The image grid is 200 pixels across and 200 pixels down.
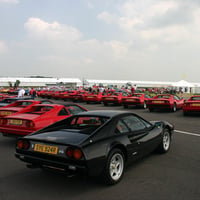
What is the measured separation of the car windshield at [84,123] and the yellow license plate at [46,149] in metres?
0.67

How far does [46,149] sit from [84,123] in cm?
120

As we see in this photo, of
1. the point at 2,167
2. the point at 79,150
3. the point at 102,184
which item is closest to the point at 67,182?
the point at 102,184

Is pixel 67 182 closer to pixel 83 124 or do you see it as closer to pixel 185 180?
pixel 83 124

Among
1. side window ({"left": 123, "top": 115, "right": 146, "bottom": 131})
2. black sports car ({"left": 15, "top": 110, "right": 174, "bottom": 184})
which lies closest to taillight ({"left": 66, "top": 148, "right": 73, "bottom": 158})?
black sports car ({"left": 15, "top": 110, "right": 174, "bottom": 184})

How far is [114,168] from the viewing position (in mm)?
3951

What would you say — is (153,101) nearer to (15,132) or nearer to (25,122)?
(25,122)

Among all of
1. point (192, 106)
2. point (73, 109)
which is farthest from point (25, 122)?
point (192, 106)

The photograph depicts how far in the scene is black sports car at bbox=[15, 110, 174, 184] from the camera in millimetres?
3521

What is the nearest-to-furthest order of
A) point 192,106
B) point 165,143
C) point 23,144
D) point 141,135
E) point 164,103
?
1. point 23,144
2. point 141,135
3. point 165,143
4. point 192,106
5. point 164,103

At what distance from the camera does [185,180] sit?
409 cm

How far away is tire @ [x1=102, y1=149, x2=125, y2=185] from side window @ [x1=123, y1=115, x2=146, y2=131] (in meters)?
0.72

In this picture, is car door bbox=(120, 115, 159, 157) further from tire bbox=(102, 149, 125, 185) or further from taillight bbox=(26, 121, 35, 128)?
taillight bbox=(26, 121, 35, 128)

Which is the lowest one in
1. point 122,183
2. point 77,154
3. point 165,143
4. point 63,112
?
point 122,183

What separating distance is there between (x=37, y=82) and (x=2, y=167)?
8141 cm
